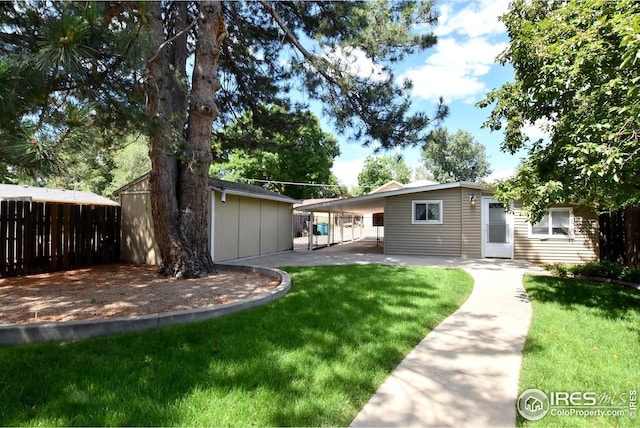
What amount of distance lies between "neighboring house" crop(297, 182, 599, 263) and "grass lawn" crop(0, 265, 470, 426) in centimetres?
874

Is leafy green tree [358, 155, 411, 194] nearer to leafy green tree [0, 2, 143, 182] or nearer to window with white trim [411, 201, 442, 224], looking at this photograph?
window with white trim [411, 201, 442, 224]

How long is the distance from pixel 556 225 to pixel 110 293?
13.4 meters

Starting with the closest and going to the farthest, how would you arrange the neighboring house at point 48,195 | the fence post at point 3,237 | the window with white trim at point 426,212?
the fence post at point 3,237 < the window with white trim at point 426,212 < the neighboring house at point 48,195

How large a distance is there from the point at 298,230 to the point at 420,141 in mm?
17725

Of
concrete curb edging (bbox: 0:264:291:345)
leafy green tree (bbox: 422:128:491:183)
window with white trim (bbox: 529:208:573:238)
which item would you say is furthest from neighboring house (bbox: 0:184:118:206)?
leafy green tree (bbox: 422:128:491:183)

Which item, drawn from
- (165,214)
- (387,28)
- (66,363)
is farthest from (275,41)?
(66,363)

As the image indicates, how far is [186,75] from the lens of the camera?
848cm

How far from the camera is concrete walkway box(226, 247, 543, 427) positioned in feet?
7.88

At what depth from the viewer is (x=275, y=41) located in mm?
9750

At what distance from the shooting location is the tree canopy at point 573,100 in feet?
12.7

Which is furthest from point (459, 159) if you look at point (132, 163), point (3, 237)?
point (3, 237)

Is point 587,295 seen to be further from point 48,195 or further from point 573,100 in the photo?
point 48,195

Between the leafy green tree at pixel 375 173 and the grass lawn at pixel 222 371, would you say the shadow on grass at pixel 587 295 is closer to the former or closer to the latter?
the grass lawn at pixel 222 371

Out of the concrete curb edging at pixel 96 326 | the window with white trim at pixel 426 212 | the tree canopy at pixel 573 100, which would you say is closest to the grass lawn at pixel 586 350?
the tree canopy at pixel 573 100
